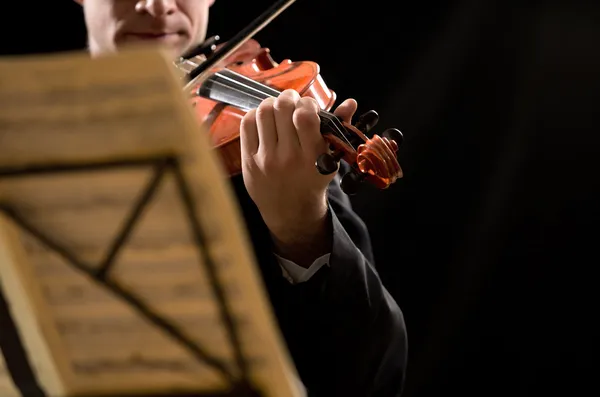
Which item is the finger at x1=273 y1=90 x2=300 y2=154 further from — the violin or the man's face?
the man's face

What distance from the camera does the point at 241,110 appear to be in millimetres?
1069

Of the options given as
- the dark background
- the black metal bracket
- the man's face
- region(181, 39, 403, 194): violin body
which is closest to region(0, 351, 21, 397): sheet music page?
the black metal bracket

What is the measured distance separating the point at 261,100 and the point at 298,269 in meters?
0.23

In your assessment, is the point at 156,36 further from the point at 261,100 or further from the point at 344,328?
the point at 344,328

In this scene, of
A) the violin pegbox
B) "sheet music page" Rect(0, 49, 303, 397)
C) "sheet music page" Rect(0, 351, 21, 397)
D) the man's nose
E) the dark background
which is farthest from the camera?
the dark background

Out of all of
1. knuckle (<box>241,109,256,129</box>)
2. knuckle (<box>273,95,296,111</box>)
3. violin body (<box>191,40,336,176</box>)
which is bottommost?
violin body (<box>191,40,336,176</box>)

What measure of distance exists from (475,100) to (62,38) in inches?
36.5

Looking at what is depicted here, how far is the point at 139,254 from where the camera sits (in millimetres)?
599

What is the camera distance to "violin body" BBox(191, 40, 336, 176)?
39.6 inches

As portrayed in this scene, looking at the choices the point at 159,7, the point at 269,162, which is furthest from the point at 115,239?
the point at 159,7

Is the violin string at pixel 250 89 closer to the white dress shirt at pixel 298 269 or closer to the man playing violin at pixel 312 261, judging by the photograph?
the man playing violin at pixel 312 261

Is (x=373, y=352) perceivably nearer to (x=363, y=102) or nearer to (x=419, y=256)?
(x=419, y=256)

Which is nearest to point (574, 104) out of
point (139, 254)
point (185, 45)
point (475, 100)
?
point (475, 100)

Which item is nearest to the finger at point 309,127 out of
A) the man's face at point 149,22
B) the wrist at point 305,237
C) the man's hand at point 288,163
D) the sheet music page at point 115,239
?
the man's hand at point 288,163
